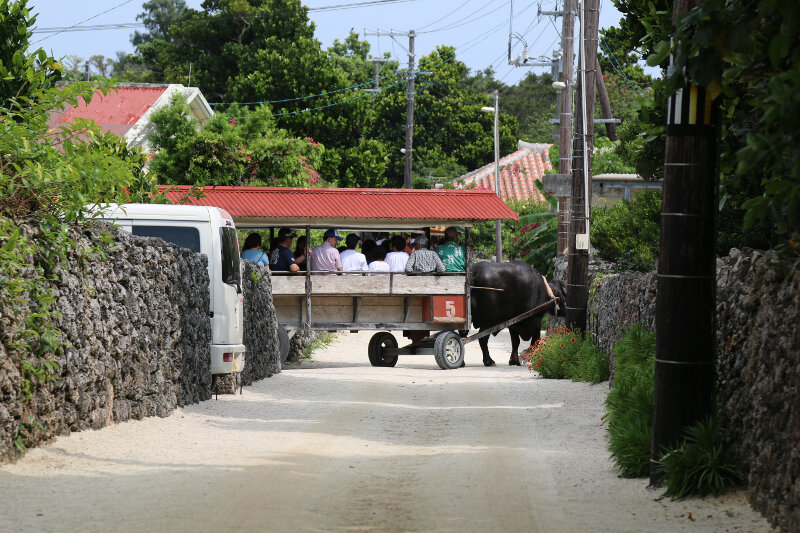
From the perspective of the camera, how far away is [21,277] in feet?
28.1

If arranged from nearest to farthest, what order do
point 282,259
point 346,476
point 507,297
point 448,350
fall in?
point 346,476 → point 282,259 → point 448,350 → point 507,297

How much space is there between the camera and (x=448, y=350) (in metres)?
20.8

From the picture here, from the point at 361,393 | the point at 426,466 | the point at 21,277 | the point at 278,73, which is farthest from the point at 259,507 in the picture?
the point at 278,73

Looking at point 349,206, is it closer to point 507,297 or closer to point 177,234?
point 507,297

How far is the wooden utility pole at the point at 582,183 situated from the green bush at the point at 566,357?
2.07 ft

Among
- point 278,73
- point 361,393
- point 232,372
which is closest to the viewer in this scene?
point 232,372

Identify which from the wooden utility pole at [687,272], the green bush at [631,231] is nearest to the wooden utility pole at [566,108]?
the green bush at [631,231]

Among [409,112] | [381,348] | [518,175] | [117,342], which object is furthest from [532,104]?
[117,342]

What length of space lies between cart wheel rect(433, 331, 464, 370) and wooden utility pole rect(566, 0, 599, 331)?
2.13m

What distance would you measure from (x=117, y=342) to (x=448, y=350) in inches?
418

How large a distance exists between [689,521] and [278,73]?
127 ft

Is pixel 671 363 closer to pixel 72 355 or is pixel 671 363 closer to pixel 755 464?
pixel 755 464

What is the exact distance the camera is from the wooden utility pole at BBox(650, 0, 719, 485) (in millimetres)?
8000

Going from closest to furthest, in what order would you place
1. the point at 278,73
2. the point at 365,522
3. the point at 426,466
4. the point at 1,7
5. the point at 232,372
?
the point at 365,522, the point at 426,466, the point at 1,7, the point at 232,372, the point at 278,73
